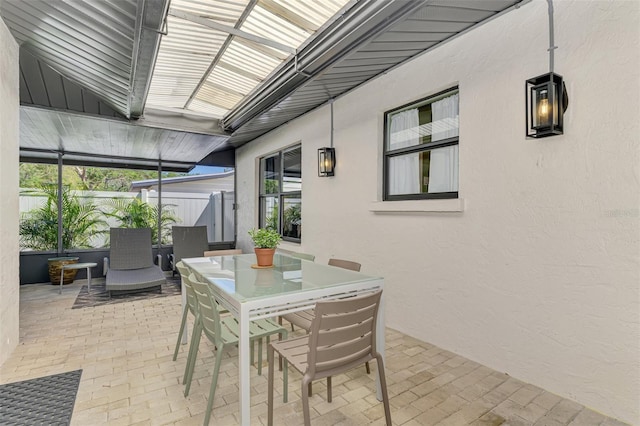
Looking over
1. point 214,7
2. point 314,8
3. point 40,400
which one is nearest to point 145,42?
point 214,7

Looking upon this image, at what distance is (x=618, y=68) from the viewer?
194 centimetres

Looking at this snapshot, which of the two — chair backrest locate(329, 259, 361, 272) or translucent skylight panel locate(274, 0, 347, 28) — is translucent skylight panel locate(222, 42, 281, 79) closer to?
translucent skylight panel locate(274, 0, 347, 28)

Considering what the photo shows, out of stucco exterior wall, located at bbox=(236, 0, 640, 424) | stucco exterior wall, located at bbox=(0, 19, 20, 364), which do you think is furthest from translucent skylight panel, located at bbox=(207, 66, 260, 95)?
stucco exterior wall, located at bbox=(0, 19, 20, 364)

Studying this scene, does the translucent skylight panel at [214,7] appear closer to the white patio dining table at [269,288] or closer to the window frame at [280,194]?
the white patio dining table at [269,288]

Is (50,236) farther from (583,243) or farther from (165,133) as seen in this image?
(583,243)

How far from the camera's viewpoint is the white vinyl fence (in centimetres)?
652

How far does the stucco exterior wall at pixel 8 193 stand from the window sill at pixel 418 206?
3.53 metres

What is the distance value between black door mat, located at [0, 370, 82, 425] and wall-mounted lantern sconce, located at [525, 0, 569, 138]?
3628 millimetres

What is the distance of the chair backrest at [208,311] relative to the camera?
195 cm

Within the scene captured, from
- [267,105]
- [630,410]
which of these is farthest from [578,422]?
[267,105]

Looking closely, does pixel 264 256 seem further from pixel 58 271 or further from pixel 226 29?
pixel 58 271

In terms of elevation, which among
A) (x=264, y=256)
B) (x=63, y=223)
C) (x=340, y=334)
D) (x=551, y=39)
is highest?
(x=551, y=39)

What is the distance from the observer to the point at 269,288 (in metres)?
1.99

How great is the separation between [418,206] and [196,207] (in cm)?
594
